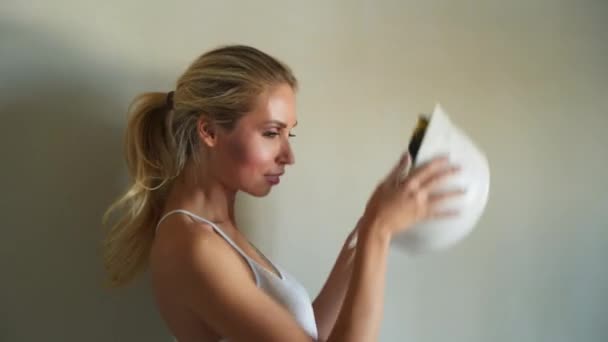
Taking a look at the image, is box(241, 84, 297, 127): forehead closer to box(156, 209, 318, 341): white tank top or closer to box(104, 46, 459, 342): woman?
box(104, 46, 459, 342): woman

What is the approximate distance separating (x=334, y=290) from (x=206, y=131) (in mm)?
409

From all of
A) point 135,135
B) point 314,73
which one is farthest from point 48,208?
point 314,73

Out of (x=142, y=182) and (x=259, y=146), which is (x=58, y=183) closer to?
(x=142, y=182)

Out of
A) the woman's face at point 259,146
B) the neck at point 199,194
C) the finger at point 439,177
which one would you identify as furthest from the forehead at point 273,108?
the finger at point 439,177

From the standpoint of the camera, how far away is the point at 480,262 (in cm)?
121

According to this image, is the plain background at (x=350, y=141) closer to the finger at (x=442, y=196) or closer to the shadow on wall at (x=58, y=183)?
the shadow on wall at (x=58, y=183)

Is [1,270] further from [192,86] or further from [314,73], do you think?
[314,73]

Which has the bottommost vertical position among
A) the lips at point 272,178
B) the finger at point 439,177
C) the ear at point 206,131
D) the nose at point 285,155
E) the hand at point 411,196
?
the lips at point 272,178

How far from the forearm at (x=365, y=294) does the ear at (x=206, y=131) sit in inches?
11.7

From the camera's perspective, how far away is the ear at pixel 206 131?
897mm

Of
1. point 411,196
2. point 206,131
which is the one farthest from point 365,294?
point 206,131

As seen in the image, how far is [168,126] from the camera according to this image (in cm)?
97

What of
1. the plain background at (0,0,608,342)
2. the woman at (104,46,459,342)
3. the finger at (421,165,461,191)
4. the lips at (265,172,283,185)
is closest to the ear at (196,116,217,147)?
the woman at (104,46,459,342)

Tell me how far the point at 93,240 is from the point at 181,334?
31cm
